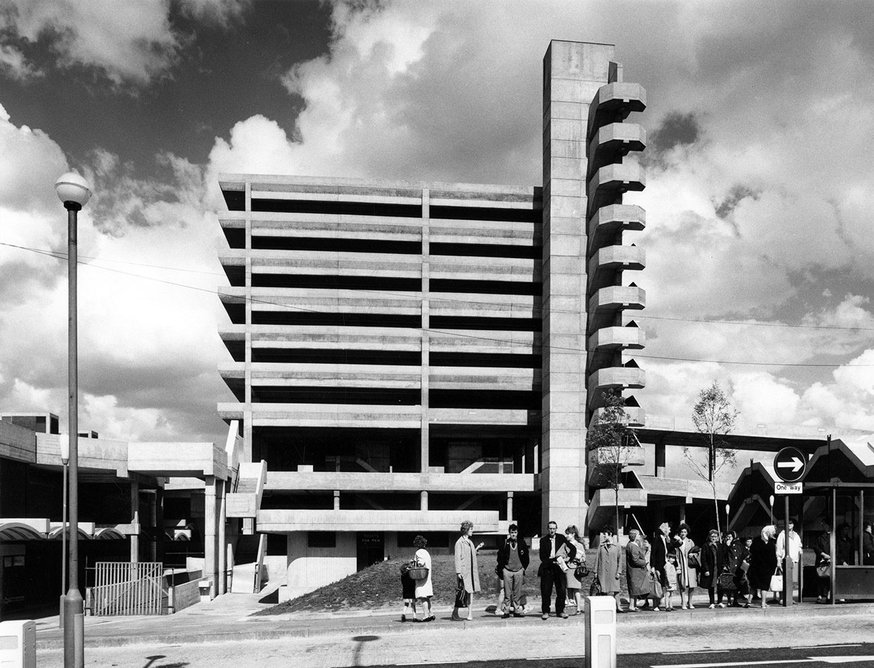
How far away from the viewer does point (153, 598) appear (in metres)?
28.8

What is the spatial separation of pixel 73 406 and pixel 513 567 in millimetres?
8248

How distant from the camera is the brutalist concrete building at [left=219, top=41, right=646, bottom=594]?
51.9 meters

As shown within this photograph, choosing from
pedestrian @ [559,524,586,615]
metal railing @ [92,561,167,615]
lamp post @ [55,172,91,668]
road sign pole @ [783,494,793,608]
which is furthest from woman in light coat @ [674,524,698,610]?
metal railing @ [92,561,167,615]

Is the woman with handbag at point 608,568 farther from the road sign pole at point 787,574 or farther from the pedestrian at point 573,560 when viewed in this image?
the road sign pole at point 787,574

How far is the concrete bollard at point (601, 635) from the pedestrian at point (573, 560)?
5.50m

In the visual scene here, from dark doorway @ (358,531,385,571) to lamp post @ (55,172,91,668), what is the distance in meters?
40.3

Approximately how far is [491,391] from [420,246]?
484 inches

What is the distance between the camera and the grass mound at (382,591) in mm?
22734

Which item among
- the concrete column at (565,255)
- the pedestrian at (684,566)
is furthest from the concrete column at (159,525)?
the pedestrian at (684,566)

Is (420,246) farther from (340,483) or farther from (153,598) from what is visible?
(153,598)

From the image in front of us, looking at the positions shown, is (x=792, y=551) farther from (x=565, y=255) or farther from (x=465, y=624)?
(x=565, y=255)

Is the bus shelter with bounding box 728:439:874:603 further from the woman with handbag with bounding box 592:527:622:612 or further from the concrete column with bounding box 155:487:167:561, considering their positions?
the concrete column with bounding box 155:487:167:561

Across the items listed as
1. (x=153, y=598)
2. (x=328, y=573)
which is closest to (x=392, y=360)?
(x=328, y=573)

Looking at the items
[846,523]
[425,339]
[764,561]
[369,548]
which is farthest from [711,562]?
[425,339]
